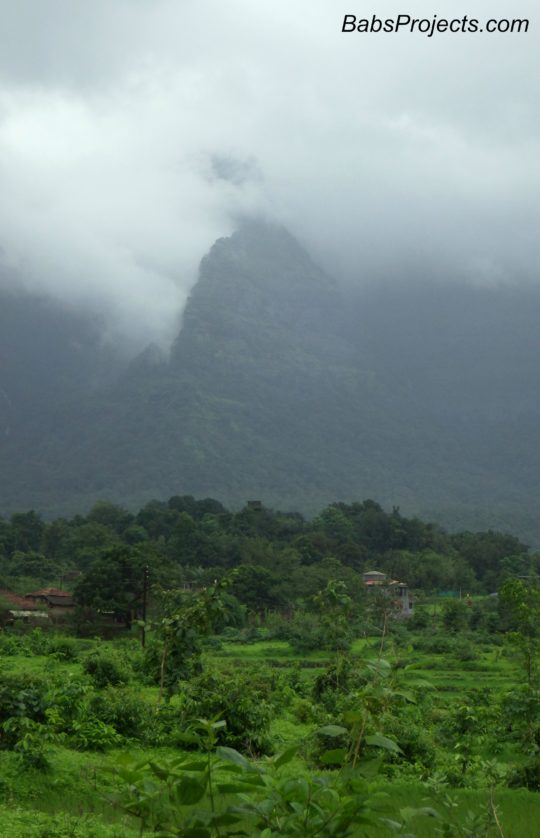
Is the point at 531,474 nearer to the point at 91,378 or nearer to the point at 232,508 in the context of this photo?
the point at 232,508

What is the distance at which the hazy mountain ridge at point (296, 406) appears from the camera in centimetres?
10262

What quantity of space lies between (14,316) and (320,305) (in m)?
50.4

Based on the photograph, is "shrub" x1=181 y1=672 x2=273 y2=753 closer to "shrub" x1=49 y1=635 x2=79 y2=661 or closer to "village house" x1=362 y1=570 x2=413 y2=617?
"shrub" x1=49 y1=635 x2=79 y2=661

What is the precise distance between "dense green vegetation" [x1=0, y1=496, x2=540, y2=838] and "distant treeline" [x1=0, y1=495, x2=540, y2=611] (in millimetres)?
447

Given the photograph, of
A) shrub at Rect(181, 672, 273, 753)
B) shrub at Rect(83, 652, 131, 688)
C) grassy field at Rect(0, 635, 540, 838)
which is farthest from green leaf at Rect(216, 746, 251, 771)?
shrub at Rect(83, 652, 131, 688)

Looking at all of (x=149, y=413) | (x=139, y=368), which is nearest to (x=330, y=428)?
(x=149, y=413)

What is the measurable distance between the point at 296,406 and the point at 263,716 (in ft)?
372

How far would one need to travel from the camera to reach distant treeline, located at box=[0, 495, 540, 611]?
142 ft

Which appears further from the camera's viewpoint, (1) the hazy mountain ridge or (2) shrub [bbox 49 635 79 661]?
(1) the hazy mountain ridge

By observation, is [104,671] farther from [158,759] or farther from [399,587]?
[399,587]

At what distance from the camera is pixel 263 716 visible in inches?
429

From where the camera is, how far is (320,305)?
5753 inches

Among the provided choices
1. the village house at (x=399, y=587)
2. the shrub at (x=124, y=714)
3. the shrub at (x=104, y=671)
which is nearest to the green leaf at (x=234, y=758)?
the shrub at (x=124, y=714)

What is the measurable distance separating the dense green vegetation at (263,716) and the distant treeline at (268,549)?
447mm
